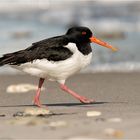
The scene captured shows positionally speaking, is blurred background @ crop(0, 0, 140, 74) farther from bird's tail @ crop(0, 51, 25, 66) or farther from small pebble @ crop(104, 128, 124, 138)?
small pebble @ crop(104, 128, 124, 138)

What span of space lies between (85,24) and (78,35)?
16550 mm

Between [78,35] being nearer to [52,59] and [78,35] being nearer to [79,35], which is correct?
[79,35]

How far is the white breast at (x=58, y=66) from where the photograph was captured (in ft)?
25.8

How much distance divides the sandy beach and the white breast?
0.45 metres

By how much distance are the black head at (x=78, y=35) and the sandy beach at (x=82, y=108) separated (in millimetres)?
915

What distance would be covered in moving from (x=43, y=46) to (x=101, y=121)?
7.49ft

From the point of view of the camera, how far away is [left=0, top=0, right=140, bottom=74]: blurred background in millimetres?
13695

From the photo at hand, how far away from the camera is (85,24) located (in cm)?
2481

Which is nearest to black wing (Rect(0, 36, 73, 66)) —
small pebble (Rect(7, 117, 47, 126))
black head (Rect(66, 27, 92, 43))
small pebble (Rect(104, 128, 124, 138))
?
black head (Rect(66, 27, 92, 43))

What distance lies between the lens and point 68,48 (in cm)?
793

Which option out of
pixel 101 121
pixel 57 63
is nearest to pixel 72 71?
pixel 57 63

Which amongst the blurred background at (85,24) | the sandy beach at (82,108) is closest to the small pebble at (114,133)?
the sandy beach at (82,108)

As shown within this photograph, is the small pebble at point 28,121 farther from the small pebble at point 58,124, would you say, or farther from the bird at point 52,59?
the bird at point 52,59

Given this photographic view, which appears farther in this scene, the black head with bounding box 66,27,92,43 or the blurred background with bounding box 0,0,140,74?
the blurred background with bounding box 0,0,140,74
